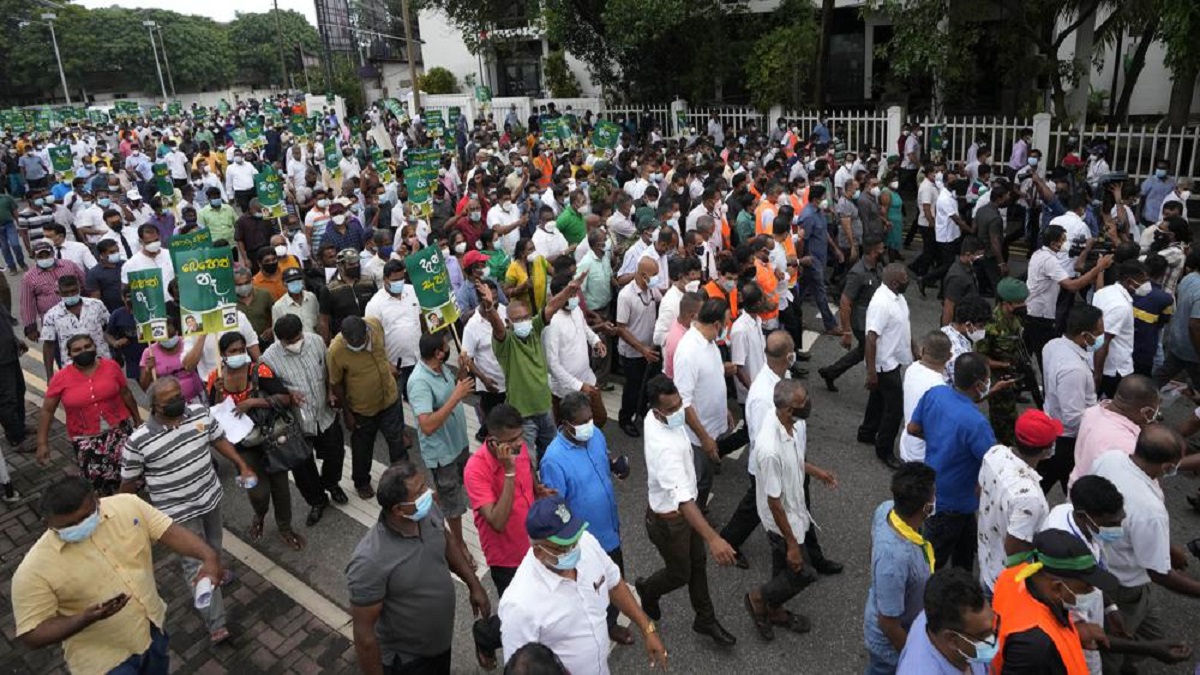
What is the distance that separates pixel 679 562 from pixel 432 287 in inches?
122

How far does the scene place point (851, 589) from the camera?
5.03 meters

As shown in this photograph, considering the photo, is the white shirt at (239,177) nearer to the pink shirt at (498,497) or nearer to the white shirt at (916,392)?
the pink shirt at (498,497)

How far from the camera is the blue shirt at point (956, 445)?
14.4ft

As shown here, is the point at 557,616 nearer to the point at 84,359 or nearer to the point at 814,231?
the point at 84,359

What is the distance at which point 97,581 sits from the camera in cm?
362

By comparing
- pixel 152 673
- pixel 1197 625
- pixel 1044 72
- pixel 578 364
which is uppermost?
pixel 1044 72

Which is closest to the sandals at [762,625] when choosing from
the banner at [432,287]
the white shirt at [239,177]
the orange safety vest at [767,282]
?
the banner at [432,287]

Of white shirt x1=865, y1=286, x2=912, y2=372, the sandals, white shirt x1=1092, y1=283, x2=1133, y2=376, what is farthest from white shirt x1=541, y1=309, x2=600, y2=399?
white shirt x1=1092, y1=283, x2=1133, y2=376

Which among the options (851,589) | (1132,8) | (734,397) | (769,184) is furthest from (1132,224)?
(1132,8)

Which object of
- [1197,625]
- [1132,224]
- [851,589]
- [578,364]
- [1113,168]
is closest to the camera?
[1197,625]

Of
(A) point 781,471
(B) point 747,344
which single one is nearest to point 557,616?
(A) point 781,471

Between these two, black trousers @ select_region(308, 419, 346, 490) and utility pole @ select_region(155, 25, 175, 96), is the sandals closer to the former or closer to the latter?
black trousers @ select_region(308, 419, 346, 490)

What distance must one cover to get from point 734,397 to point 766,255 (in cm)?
145

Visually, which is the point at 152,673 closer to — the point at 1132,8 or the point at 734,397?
the point at 734,397
